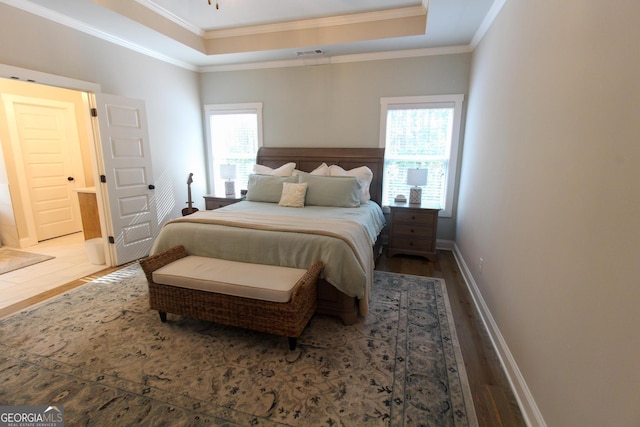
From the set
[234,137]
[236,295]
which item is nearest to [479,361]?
[236,295]

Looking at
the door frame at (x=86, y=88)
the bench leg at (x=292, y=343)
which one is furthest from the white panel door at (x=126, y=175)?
the bench leg at (x=292, y=343)

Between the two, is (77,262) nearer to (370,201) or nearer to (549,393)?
(370,201)

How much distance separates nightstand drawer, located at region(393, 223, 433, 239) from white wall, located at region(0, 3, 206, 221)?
3421mm

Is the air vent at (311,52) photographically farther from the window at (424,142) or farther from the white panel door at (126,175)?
the white panel door at (126,175)

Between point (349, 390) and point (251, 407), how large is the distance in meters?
0.57

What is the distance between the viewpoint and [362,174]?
4027mm

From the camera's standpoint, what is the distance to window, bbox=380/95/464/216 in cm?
397

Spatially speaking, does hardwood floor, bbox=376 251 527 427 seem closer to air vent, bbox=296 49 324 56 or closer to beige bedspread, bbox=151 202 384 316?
beige bedspread, bbox=151 202 384 316

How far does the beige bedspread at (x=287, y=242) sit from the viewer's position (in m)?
2.35

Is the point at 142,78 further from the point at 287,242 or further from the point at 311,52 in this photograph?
the point at 287,242

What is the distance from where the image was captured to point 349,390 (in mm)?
1777

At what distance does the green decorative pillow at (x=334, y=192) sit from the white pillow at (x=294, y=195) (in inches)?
4.0

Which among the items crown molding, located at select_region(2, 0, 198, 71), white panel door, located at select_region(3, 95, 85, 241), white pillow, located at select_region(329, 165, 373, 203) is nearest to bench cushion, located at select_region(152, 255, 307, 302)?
white pillow, located at select_region(329, 165, 373, 203)

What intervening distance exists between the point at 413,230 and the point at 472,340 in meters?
1.78
